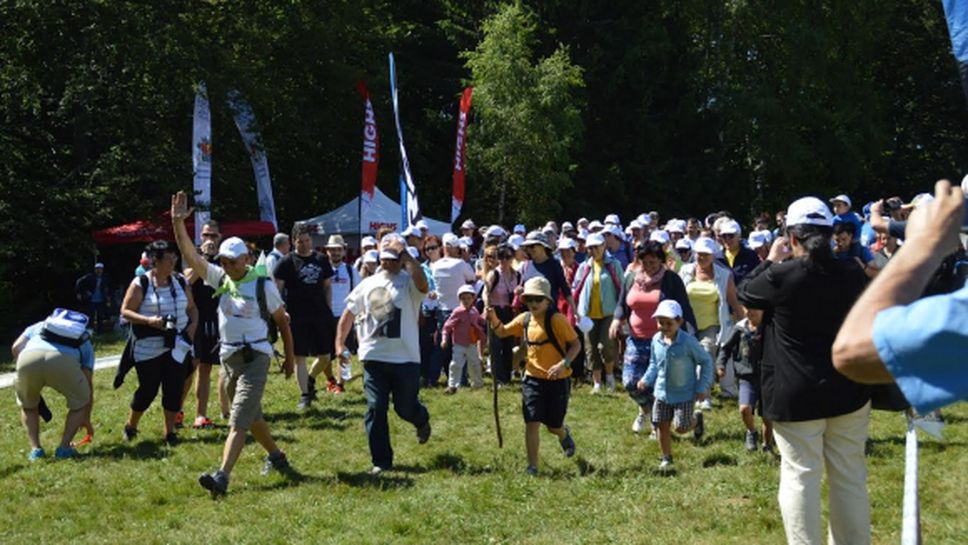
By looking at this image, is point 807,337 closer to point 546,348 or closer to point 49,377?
point 546,348

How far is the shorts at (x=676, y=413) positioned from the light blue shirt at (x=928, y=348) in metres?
6.87

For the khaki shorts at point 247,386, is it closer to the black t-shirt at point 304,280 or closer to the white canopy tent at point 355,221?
the black t-shirt at point 304,280

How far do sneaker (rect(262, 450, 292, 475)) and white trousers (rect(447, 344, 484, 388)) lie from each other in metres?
4.22

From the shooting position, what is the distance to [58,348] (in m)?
9.33

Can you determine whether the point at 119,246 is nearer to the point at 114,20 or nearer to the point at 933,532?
the point at 114,20

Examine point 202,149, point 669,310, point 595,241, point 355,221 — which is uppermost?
point 202,149

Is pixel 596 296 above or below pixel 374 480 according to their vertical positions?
above

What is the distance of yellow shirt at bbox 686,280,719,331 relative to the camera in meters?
10.5

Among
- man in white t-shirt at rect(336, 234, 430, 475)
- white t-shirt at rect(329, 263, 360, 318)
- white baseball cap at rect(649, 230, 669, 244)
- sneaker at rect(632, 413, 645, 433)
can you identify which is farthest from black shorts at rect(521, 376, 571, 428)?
white t-shirt at rect(329, 263, 360, 318)

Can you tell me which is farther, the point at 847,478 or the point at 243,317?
the point at 243,317

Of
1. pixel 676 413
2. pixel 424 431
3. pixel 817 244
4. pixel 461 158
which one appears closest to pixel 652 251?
pixel 676 413

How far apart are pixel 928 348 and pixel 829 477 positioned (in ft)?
12.6

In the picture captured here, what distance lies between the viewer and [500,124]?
2864 cm

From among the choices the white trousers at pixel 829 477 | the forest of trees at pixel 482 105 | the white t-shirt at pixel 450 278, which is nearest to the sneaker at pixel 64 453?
the white t-shirt at pixel 450 278
